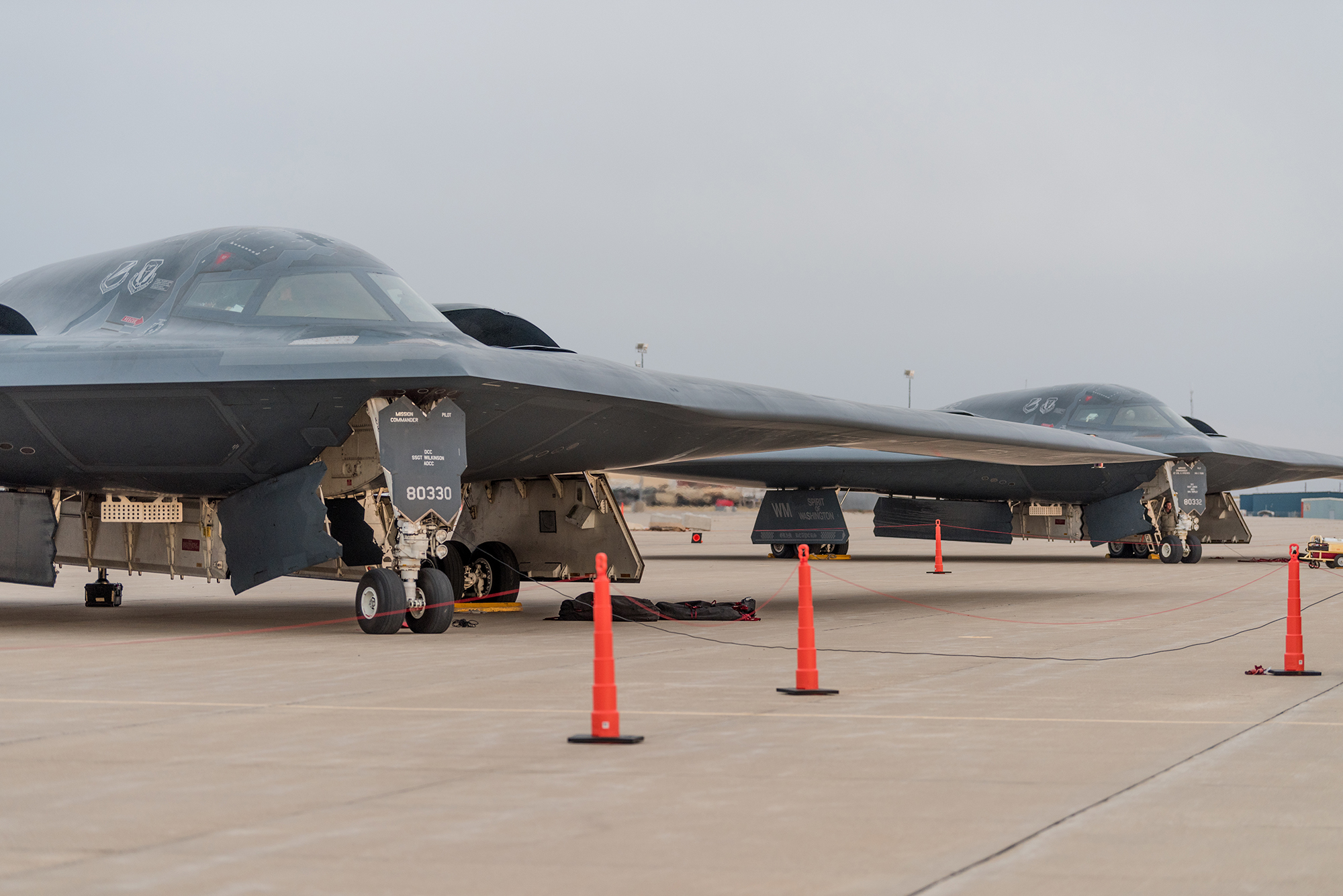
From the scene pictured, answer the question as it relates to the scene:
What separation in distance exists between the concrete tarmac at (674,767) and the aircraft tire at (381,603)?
0.16m

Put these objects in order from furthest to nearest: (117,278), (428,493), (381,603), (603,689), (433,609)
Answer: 1. (117,278)
2. (433,609)
3. (381,603)
4. (428,493)
5. (603,689)

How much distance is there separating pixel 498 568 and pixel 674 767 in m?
11.0

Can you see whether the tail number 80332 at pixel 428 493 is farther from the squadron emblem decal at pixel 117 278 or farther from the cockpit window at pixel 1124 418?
the cockpit window at pixel 1124 418

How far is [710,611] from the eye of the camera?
1438 cm

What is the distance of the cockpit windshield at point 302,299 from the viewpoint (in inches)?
489

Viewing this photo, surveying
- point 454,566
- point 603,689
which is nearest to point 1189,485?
point 454,566

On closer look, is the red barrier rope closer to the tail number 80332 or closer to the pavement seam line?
the tail number 80332

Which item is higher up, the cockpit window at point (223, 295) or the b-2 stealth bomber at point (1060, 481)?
the cockpit window at point (223, 295)

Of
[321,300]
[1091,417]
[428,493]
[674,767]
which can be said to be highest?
[1091,417]

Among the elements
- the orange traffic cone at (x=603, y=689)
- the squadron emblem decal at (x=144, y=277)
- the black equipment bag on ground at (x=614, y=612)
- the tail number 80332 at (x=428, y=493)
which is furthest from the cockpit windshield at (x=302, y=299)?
the orange traffic cone at (x=603, y=689)

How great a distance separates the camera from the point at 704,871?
3.82 metres

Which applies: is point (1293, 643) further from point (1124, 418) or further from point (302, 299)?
point (1124, 418)

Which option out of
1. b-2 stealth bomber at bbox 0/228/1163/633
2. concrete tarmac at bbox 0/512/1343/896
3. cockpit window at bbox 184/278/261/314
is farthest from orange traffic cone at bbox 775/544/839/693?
cockpit window at bbox 184/278/261/314

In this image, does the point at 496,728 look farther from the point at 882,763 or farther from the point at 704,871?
the point at 704,871
